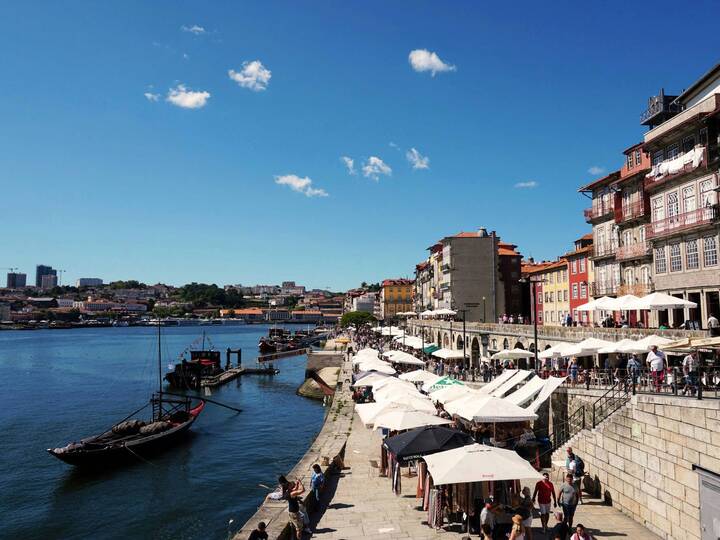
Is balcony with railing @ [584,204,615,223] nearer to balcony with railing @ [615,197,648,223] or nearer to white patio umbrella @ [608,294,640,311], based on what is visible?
balcony with railing @ [615,197,648,223]

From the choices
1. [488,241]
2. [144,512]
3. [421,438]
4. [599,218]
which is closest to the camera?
[421,438]

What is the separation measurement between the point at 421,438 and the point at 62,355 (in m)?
117

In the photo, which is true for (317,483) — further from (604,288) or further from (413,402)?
(604,288)

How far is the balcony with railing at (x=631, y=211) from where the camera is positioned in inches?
1401

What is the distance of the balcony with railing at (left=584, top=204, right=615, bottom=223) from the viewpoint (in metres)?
40.3

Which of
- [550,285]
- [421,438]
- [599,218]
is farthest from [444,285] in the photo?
[421,438]

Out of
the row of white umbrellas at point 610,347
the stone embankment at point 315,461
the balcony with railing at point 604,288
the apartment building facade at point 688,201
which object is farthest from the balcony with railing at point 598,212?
the stone embankment at point 315,461

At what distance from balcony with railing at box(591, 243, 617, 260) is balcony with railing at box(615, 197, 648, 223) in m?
2.29

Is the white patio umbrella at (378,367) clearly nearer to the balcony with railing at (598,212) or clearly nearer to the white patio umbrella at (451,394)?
the white patio umbrella at (451,394)

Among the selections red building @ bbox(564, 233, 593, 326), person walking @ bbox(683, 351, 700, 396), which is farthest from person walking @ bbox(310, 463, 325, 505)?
red building @ bbox(564, 233, 593, 326)

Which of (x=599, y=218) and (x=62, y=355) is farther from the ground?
(x=599, y=218)

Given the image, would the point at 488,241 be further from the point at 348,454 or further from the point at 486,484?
the point at 486,484

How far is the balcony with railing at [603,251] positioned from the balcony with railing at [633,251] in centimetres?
139

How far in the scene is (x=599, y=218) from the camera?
4191 cm
